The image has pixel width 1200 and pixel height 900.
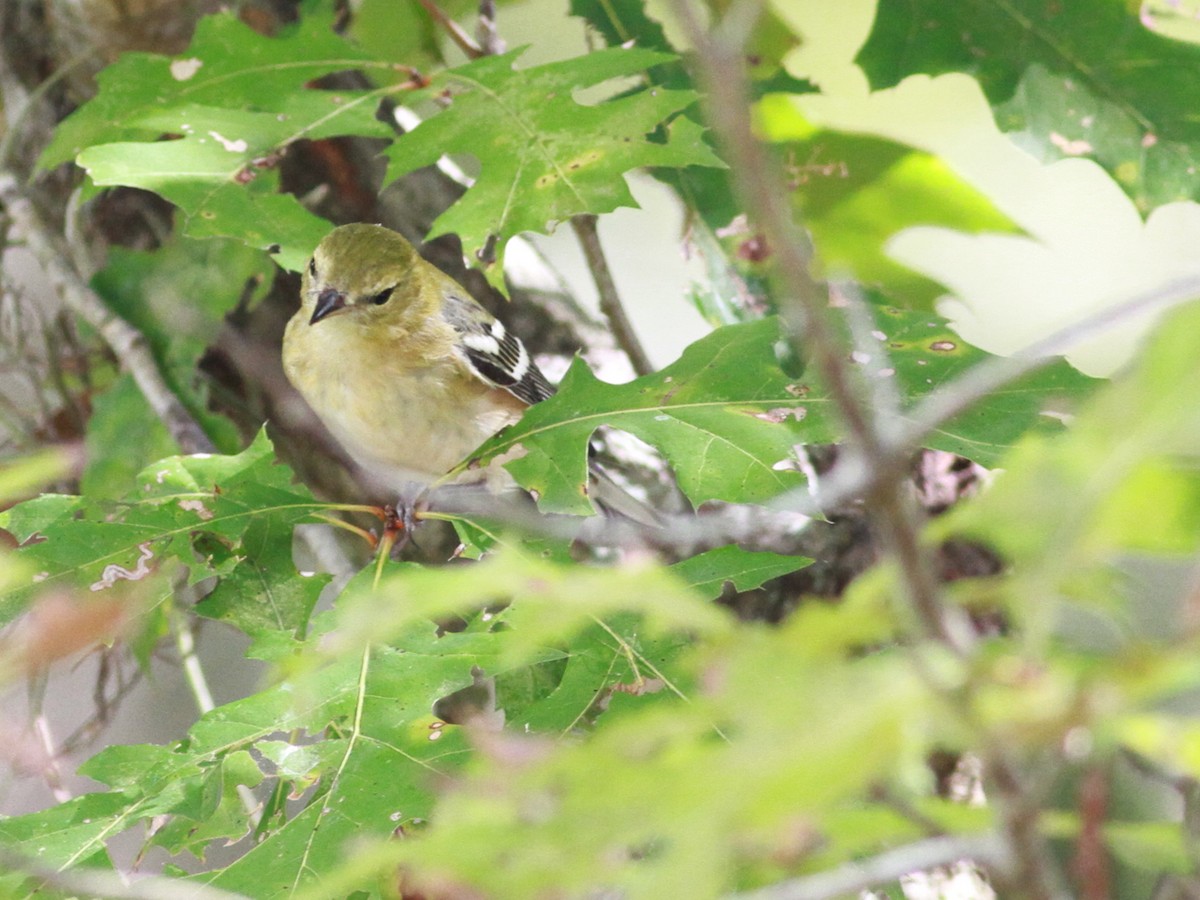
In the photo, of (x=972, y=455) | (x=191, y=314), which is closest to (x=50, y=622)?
(x=972, y=455)

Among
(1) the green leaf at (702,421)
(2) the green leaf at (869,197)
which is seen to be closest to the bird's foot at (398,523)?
(1) the green leaf at (702,421)

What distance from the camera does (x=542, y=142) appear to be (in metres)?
2.20

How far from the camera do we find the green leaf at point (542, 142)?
2.07 m

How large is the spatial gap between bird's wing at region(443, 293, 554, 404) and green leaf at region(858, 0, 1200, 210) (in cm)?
106

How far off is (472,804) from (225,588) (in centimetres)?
154

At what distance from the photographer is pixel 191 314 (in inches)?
113

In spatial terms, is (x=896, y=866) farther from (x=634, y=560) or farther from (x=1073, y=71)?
(x=1073, y=71)

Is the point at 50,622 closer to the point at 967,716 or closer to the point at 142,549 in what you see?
the point at 967,716

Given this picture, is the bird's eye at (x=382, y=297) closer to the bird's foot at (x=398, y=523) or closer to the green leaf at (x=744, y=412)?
the bird's foot at (x=398, y=523)

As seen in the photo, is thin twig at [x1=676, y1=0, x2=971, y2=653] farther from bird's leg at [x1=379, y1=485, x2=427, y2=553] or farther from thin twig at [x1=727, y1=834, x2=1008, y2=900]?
bird's leg at [x1=379, y1=485, x2=427, y2=553]

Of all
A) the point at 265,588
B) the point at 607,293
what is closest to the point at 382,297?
the point at 607,293

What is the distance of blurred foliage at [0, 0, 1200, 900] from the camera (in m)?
0.54

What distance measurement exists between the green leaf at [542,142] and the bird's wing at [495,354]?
730 mm

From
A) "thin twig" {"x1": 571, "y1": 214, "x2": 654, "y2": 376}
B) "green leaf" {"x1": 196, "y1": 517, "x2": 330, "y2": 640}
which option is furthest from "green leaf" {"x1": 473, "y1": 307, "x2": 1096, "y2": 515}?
"thin twig" {"x1": 571, "y1": 214, "x2": 654, "y2": 376}
